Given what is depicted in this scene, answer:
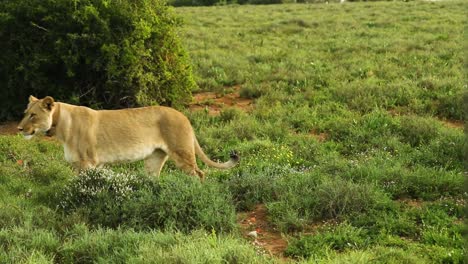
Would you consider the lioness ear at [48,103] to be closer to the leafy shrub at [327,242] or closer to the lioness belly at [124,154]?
the lioness belly at [124,154]

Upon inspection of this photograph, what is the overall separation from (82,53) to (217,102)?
3268 millimetres

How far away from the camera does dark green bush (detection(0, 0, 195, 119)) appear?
1072 centimetres

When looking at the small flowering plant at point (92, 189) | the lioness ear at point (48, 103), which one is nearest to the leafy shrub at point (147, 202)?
the small flowering plant at point (92, 189)

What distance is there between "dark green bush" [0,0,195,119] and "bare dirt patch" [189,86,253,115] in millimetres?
877

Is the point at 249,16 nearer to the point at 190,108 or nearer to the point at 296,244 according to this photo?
the point at 190,108

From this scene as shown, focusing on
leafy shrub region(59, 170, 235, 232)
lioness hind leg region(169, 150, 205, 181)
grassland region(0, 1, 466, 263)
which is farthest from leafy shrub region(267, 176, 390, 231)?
lioness hind leg region(169, 150, 205, 181)

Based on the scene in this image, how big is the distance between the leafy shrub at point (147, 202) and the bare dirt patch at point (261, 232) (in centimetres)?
21

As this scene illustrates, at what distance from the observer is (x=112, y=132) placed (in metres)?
6.69

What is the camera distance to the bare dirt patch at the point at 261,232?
5384 millimetres

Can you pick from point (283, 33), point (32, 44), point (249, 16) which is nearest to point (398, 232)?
point (32, 44)

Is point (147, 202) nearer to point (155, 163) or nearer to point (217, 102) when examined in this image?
point (155, 163)

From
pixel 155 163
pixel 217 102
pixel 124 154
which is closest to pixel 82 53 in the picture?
pixel 217 102

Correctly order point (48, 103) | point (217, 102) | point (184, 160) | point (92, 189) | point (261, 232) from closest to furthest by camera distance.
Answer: point (261, 232) < point (92, 189) < point (48, 103) < point (184, 160) < point (217, 102)

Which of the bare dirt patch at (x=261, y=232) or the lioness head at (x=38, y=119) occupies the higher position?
the lioness head at (x=38, y=119)
